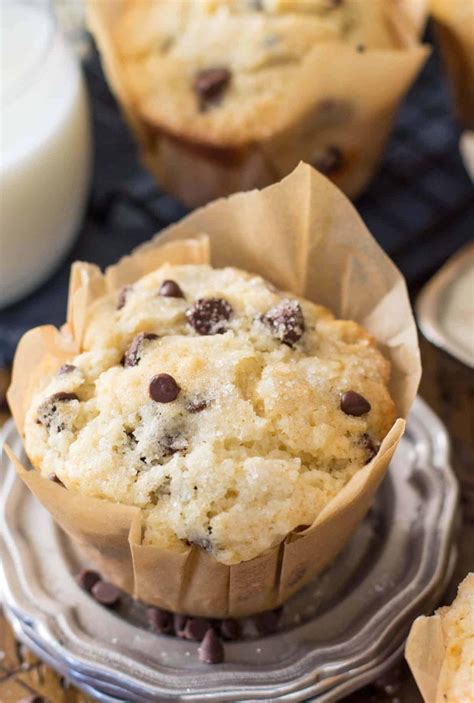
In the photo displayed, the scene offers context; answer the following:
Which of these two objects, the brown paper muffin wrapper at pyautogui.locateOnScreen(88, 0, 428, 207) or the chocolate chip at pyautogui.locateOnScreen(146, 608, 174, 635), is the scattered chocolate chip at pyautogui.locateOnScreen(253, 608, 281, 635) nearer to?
the chocolate chip at pyautogui.locateOnScreen(146, 608, 174, 635)

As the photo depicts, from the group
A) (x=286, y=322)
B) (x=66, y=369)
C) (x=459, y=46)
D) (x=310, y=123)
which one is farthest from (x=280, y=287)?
(x=459, y=46)

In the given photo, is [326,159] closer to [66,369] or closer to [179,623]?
[66,369]

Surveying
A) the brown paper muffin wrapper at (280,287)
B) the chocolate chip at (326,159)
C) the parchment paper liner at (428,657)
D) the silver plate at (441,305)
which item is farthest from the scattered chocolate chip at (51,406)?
the chocolate chip at (326,159)

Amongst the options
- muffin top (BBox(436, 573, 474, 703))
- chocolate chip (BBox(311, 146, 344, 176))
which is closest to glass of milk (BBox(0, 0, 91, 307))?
chocolate chip (BBox(311, 146, 344, 176))

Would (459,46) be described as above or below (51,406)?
below

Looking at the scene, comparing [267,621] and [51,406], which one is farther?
[267,621]

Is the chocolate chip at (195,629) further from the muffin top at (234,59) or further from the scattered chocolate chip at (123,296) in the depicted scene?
the muffin top at (234,59)

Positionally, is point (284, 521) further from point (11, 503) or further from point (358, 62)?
point (358, 62)
